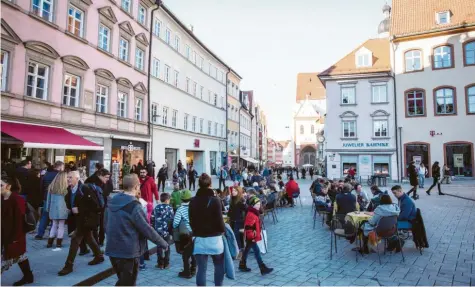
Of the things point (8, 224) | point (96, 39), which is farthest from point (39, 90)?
point (8, 224)

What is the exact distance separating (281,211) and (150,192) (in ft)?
21.8

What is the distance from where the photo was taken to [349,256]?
7.01 metres

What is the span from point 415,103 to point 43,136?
29500 millimetres

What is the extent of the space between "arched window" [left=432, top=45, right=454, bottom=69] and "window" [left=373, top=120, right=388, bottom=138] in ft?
21.5

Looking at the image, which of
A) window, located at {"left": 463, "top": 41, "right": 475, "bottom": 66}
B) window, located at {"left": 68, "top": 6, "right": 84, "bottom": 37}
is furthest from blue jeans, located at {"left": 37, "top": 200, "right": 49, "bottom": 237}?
window, located at {"left": 463, "top": 41, "right": 475, "bottom": 66}

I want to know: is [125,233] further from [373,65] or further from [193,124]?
[373,65]

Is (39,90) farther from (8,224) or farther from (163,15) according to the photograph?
(163,15)

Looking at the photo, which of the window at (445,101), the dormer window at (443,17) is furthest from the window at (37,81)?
A: the dormer window at (443,17)

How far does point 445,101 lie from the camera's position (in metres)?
28.4

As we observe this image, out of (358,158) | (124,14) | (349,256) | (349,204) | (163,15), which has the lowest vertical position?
(349,256)

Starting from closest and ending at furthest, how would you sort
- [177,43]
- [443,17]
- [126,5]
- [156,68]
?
[126,5]
[156,68]
[177,43]
[443,17]

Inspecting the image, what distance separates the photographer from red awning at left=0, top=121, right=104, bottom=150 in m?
11.6

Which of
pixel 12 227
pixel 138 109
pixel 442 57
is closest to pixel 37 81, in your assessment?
pixel 138 109

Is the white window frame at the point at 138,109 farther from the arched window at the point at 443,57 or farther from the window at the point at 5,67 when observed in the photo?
Answer: the arched window at the point at 443,57
